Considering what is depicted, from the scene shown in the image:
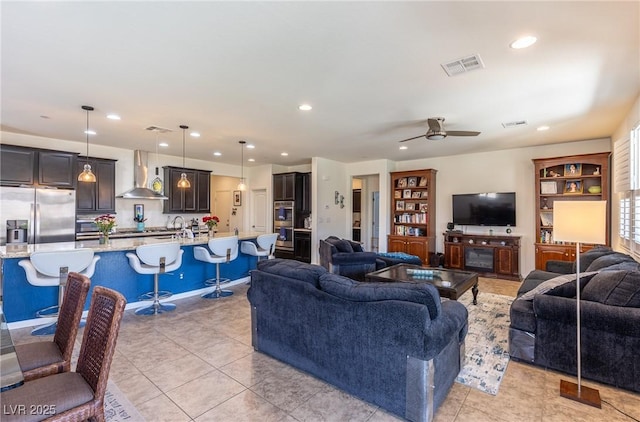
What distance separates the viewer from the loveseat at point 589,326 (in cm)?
242

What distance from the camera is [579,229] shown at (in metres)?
2.41

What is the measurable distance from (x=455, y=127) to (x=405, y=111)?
1271mm

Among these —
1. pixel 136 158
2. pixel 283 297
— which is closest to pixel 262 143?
pixel 136 158

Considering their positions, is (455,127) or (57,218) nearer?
(455,127)

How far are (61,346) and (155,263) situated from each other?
7.45ft

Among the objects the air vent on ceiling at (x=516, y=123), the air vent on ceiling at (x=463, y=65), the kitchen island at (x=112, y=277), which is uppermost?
the air vent on ceiling at (x=463, y=65)

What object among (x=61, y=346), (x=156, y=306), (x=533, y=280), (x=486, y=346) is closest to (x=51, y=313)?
(x=156, y=306)

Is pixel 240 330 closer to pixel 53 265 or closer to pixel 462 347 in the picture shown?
pixel 53 265

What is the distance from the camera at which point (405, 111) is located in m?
4.13

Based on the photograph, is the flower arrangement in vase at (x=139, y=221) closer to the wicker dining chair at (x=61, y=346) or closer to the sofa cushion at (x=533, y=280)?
the wicker dining chair at (x=61, y=346)

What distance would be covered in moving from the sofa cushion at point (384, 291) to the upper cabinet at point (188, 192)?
6.15 m

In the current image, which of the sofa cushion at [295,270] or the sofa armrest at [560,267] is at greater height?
the sofa cushion at [295,270]

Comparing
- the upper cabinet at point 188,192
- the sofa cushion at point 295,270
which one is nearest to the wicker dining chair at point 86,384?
the sofa cushion at point 295,270

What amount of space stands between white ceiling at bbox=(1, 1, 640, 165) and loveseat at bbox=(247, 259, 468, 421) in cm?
186
